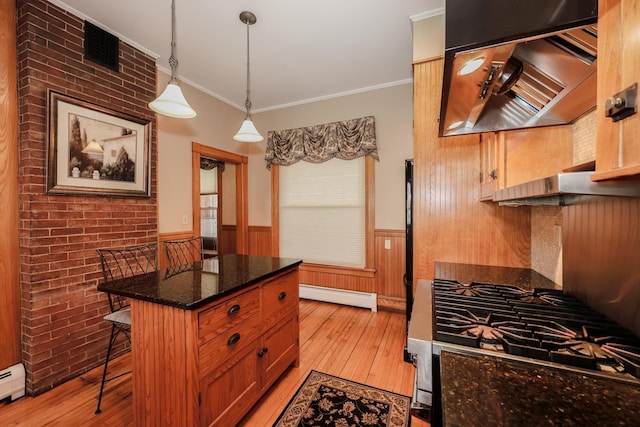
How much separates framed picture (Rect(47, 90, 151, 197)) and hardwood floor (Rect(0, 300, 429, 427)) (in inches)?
58.4

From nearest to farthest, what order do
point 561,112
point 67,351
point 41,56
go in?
point 561,112, point 41,56, point 67,351

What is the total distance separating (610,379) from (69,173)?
3122 mm

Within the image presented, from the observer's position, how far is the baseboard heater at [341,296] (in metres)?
3.41

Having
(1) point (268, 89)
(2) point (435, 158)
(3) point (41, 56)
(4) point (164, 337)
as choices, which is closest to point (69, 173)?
(3) point (41, 56)

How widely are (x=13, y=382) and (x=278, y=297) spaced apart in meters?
1.94

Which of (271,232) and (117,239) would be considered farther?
(271,232)

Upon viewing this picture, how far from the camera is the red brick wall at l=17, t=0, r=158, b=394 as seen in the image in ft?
6.12

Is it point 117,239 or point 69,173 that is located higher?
point 69,173

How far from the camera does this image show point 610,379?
632 mm

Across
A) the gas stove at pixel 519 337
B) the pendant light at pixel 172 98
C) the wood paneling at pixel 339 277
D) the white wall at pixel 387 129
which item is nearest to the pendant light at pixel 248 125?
the pendant light at pixel 172 98

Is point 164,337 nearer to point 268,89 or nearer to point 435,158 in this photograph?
point 435,158

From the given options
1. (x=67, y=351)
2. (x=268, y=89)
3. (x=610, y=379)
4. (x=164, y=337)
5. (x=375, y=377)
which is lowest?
(x=375, y=377)

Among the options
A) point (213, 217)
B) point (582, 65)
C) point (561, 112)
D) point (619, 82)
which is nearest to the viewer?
point (619, 82)

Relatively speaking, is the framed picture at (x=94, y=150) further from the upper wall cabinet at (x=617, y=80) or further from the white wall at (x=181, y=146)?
the upper wall cabinet at (x=617, y=80)
